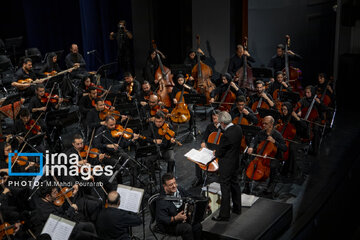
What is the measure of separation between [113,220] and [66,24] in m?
8.81

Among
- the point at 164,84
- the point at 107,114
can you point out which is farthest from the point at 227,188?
the point at 164,84

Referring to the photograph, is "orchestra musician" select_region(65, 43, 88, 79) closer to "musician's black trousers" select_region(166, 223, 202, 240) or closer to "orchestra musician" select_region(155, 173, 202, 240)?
"orchestra musician" select_region(155, 173, 202, 240)

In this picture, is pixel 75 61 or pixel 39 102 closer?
pixel 39 102

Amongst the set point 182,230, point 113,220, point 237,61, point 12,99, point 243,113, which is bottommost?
point 182,230

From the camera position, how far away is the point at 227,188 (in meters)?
5.83

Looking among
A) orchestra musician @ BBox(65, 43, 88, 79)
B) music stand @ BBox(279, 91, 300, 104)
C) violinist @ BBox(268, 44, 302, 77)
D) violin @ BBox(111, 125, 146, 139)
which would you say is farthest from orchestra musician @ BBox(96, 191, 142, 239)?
orchestra musician @ BBox(65, 43, 88, 79)

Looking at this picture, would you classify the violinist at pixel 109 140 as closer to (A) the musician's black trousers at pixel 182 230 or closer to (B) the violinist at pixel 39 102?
(B) the violinist at pixel 39 102

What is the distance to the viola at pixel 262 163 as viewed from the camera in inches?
265

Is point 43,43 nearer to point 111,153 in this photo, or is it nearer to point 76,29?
point 76,29

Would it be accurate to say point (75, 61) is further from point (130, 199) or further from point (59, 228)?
point (59, 228)

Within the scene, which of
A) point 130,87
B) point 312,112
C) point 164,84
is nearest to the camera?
point 312,112

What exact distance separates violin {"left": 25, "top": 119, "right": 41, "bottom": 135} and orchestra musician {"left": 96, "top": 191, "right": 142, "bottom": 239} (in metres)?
2.81

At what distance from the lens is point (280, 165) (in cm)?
695

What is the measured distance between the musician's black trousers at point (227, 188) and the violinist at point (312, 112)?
7.53ft
